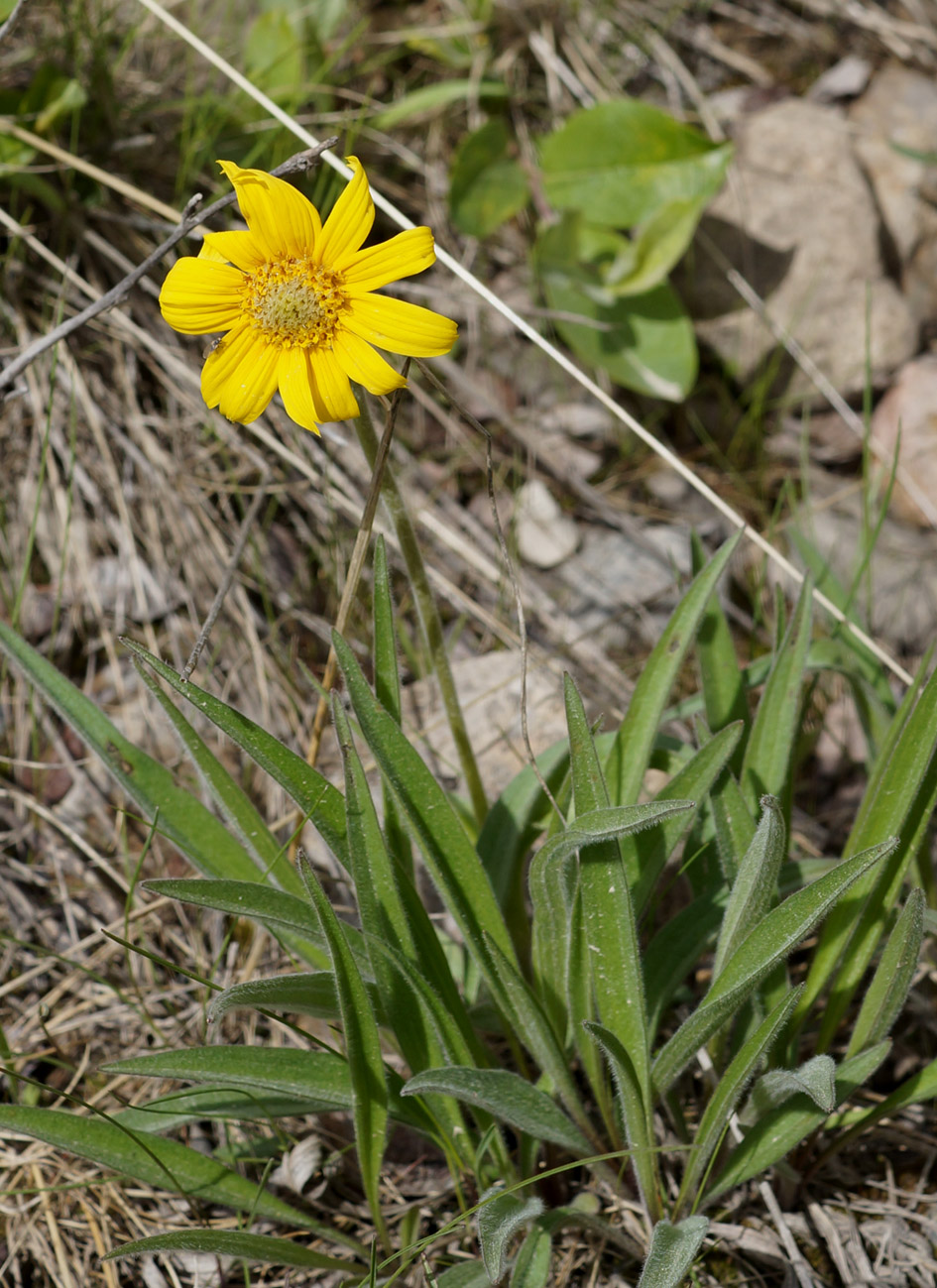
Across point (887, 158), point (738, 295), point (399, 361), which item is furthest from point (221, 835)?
point (887, 158)

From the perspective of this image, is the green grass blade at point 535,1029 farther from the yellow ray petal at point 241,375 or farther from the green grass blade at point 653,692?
the yellow ray petal at point 241,375

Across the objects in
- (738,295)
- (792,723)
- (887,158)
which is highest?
(887,158)

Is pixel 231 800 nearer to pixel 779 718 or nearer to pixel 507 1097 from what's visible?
pixel 507 1097

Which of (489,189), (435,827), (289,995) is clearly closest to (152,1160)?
(289,995)

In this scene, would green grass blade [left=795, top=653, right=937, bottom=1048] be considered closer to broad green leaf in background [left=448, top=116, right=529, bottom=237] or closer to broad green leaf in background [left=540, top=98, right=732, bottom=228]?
broad green leaf in background [left=540, top=98, right=732, bottom=228]

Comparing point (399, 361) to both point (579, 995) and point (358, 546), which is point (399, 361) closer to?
point (358, 546)

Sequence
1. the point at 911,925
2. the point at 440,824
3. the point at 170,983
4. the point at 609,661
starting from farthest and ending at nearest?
the point at 609,661, the point at 170,983, the point at 440,824, the point at 911,925
